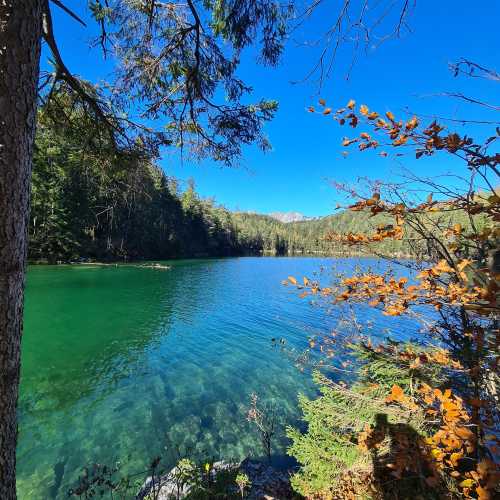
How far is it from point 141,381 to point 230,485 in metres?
4.78

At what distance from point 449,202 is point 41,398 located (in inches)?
330

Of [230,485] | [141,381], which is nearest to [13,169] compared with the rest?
[230,485]

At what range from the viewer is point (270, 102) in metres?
3.20

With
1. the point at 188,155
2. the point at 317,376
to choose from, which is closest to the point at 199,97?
the point at 188,155

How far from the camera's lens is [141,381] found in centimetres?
725

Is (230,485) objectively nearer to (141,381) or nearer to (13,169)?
(13,169)

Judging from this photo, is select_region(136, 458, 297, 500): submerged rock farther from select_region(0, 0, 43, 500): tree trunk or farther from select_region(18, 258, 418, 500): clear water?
select_region(0, 0, 43, 500): tree trunk

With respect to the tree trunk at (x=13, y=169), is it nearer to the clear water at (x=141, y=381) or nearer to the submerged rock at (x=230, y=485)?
the submerged rock at (x=230, y=485)

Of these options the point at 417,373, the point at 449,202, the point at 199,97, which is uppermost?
the point at 199,97

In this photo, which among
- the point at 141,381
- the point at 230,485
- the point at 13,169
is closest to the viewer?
the point at 13,169

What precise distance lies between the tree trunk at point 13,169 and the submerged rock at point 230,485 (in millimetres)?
2573

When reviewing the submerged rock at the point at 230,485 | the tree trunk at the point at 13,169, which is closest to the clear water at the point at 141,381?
the submerged rock at the point at 230,485

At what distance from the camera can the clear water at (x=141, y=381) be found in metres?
4.78

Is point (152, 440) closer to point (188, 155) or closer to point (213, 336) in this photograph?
point (188, 155)
